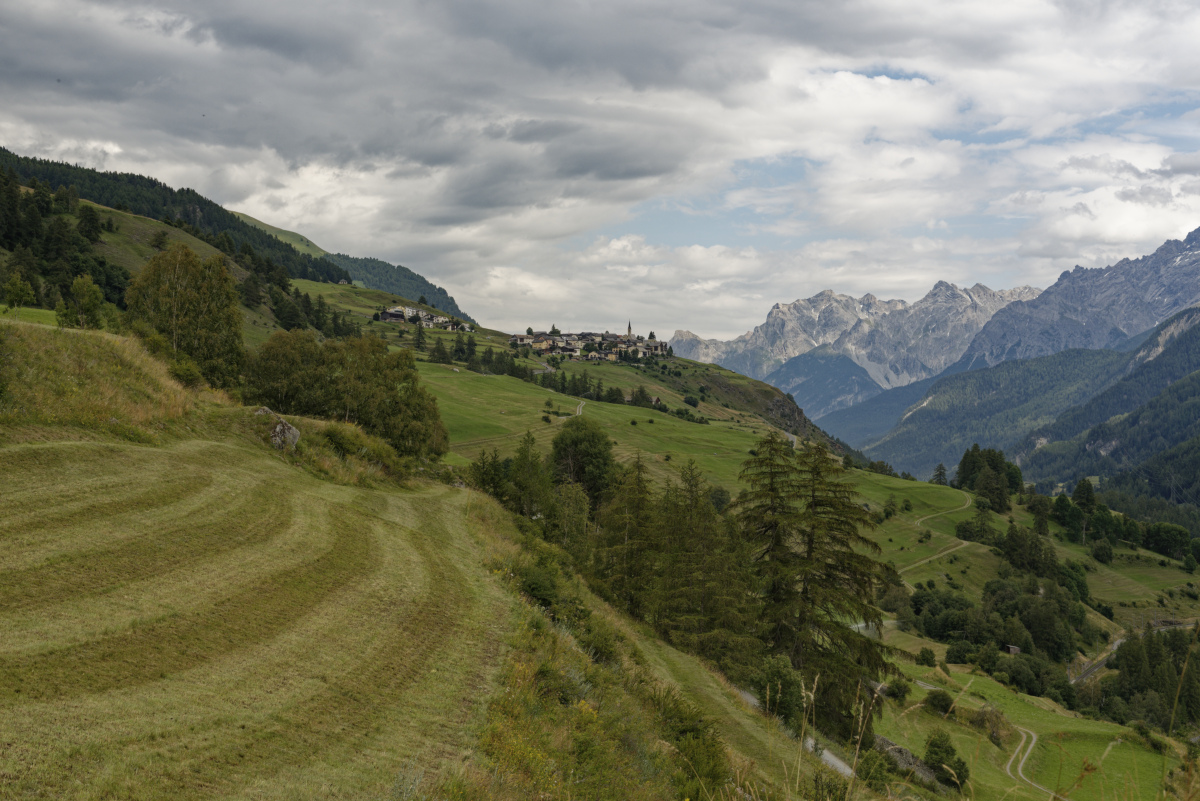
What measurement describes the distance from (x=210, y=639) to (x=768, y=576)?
28518mm

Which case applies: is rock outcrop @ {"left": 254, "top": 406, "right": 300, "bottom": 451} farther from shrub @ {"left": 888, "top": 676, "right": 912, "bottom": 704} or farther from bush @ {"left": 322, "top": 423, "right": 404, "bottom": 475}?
shrub @ {"left": 888, "top": 676, "right": 912, "bottom": 704}

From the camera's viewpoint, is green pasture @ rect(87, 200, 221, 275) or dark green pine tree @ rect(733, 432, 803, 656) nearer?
Result: dark green pine tree @ rect(733, 432, 803, 656)

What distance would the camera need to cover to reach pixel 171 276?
49.9m

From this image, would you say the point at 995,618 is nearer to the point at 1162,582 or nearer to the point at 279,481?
the point at 1162,582

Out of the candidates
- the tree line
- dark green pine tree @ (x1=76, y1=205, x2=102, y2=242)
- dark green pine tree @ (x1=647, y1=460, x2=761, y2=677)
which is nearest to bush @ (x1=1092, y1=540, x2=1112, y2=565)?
the tree line

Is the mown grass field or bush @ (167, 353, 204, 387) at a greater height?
bush @ (167, 353, 204, 387)

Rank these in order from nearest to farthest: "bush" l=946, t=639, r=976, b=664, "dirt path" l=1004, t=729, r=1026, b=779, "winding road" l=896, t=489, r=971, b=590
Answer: "dirt path" l=1004, t=729, r=1026, b=779
"bush" l=946, t=639, r=976, b=664
"winding road" l=896, t=489, r=971, b=590

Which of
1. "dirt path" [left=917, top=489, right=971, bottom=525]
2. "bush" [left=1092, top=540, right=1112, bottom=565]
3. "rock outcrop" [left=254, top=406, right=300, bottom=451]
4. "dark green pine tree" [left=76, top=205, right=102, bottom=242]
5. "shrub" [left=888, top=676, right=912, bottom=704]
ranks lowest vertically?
"shrub" [left=888, top=676, right=912, bottom=704]

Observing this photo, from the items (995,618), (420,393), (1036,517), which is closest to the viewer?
(420,393)

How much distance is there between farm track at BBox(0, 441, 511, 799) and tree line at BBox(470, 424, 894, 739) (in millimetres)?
18777

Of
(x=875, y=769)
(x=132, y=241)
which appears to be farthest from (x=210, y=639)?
(x=132, y=241)

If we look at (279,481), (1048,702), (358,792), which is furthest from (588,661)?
(1048,702)

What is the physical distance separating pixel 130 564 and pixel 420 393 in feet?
128

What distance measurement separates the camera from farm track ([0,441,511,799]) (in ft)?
28.8
